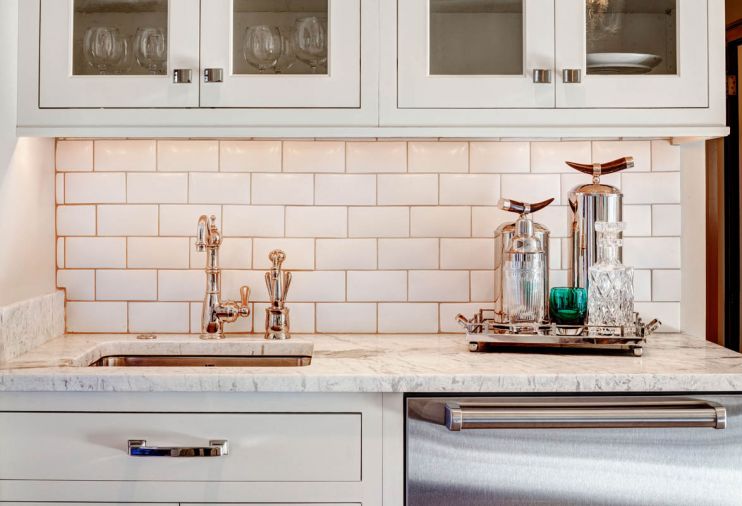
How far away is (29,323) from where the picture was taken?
5.27 ft

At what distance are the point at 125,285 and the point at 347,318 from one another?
0.60 metres

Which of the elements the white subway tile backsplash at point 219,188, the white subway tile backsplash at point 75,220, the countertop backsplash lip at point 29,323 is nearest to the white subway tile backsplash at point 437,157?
the white subway tile backsplash at point 219,188

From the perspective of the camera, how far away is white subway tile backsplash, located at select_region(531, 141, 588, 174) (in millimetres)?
1849

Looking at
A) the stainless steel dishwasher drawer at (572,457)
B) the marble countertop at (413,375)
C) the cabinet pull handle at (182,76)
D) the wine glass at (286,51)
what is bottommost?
the stainless steel dishwasher drawer at (572,457)

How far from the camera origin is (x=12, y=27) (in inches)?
61.6

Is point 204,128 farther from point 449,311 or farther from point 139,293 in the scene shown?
point 449,311

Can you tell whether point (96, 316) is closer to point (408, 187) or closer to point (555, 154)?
point (408, 187)

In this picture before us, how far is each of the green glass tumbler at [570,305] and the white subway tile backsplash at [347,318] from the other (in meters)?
0.49

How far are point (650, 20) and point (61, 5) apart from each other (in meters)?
1.35

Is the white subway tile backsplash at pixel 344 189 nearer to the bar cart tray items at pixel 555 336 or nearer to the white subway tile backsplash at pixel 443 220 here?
the white subway tile backsplash at pixel 443 220

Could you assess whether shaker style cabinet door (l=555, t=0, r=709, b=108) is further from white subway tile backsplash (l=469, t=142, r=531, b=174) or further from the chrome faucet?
the chrome faucet

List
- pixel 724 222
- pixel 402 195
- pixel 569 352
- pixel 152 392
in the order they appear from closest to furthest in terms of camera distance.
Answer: pixel 152 392 < pixel 569 352 < pixel 402 195 < pixel 724 222

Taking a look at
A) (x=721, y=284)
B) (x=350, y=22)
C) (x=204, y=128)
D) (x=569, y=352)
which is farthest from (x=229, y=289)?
(x=721, y=284)

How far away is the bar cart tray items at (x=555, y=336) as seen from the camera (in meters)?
1.52
